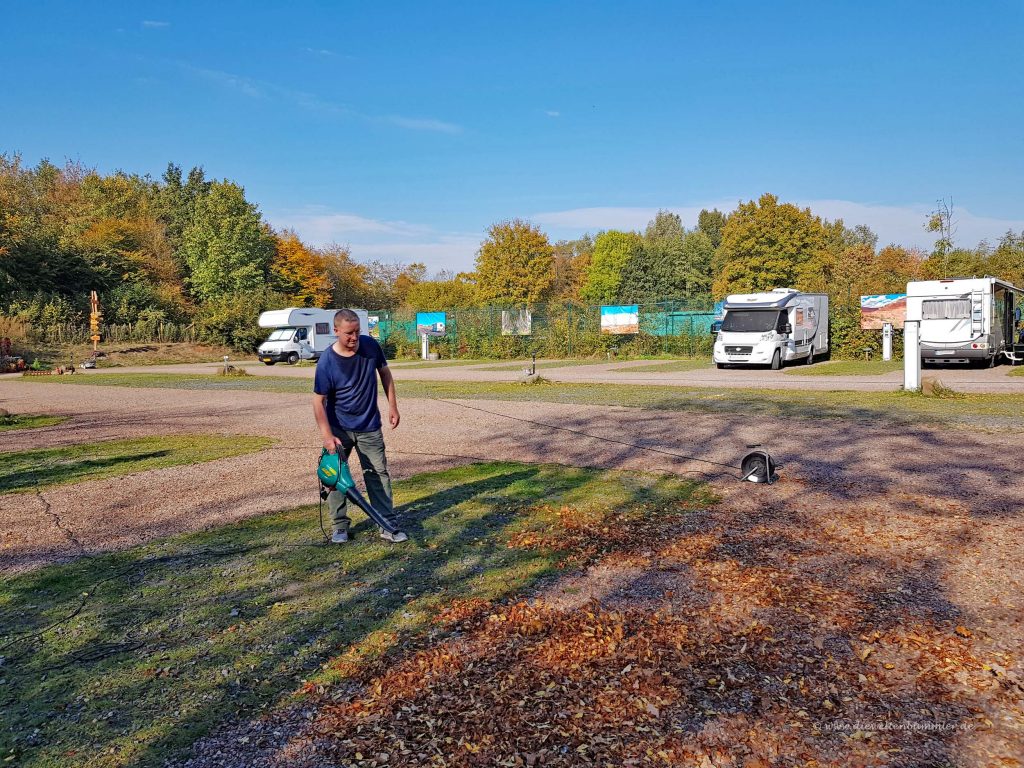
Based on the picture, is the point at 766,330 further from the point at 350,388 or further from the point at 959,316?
the point at 350,388

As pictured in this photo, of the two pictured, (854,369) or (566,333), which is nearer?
(854,369)

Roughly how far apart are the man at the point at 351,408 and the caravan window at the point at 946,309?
22.6 m

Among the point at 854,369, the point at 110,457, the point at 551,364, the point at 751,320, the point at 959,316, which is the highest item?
the point at 751,320

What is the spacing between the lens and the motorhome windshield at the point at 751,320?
83.5ft

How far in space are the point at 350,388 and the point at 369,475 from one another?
0.76m

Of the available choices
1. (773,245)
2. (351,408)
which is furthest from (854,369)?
(773,245)

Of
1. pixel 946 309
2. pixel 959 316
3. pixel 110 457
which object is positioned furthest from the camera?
pixel 946 309

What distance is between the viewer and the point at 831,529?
568cm

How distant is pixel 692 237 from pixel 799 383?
6322 centimetres

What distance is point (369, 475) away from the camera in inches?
230

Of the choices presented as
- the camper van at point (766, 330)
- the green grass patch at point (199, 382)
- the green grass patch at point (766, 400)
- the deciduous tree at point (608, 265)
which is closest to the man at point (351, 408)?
the green grass patch at point (766, 400)

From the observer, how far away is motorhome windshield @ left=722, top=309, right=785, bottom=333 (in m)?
25.4

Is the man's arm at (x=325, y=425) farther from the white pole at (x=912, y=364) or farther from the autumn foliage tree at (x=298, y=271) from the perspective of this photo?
the autumn foliage tree at (x=298, y=271)

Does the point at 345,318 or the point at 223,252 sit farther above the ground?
the point at 223,252
